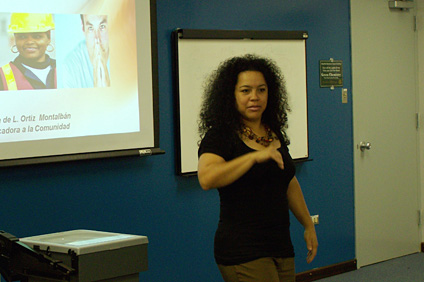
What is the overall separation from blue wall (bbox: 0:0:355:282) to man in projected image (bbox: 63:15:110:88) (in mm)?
400

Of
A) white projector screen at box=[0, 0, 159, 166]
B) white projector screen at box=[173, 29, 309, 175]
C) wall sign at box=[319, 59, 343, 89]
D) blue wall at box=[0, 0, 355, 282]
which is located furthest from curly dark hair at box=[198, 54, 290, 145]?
wall sign at box=[319, 59, 343, 89]

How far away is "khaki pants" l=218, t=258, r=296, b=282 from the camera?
2055 millimetres

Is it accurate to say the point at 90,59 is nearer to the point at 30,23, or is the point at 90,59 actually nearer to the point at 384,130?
the point at 30,23

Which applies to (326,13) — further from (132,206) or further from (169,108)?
(132,206)

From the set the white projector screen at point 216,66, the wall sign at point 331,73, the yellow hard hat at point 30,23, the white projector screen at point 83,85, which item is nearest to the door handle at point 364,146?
the wall sign at point 331,73

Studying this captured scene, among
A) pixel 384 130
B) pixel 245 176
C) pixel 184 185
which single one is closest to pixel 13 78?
pixel 184 185

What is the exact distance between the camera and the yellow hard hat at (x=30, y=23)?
10.2 feet

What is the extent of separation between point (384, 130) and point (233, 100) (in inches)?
125

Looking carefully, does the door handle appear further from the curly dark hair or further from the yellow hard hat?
the yellow hard hat

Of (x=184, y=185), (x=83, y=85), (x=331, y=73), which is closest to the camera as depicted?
(x=83, y=85)

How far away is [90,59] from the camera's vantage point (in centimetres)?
339

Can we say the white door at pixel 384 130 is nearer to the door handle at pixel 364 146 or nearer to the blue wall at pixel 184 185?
the door handle at pixel 364 146

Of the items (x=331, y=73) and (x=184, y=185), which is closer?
(x=184, y=185)

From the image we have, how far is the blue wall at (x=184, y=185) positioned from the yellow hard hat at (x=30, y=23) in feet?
2.39
